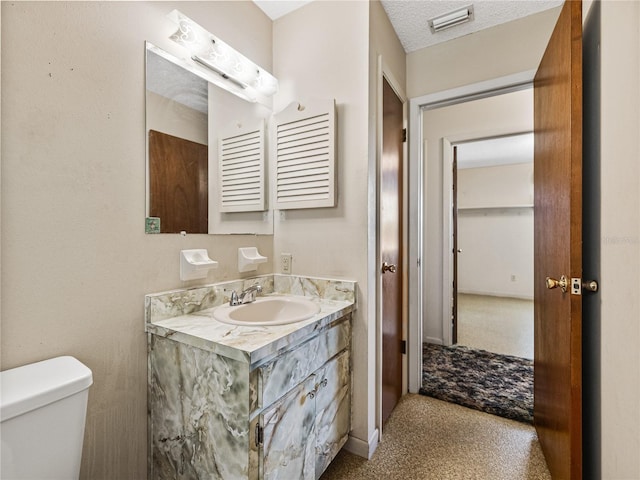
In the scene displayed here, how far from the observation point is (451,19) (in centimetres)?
184

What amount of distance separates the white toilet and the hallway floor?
3125 mm

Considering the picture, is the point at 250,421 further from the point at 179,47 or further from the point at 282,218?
the point at 179,47

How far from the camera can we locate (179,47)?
1317mm

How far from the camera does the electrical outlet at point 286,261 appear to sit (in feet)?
5.79

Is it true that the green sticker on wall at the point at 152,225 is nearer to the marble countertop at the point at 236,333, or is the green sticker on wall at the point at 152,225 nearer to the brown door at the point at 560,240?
the marble countertop at the point at 236,333

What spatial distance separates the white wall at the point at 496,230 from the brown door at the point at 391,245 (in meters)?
4.28

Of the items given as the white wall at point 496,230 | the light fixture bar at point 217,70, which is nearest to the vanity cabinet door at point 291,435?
the light fixture bar at point 217,70

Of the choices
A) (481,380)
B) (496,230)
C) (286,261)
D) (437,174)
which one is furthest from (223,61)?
(496,230)

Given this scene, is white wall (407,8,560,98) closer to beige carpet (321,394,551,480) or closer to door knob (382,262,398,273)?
door knob (382,262,398,273)

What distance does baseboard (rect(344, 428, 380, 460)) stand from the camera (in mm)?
1531

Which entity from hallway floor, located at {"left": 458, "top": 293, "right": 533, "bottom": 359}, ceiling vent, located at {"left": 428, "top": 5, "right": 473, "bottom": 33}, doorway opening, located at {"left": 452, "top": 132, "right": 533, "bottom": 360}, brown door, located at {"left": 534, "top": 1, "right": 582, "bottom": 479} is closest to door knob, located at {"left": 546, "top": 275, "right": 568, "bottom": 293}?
brown door, located at {"left": 534, "top": 1, "right": 582, "bottom": 479}

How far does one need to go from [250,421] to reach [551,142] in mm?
1680

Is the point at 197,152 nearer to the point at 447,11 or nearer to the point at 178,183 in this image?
the point at 178,183

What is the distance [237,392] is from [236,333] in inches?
7.6
